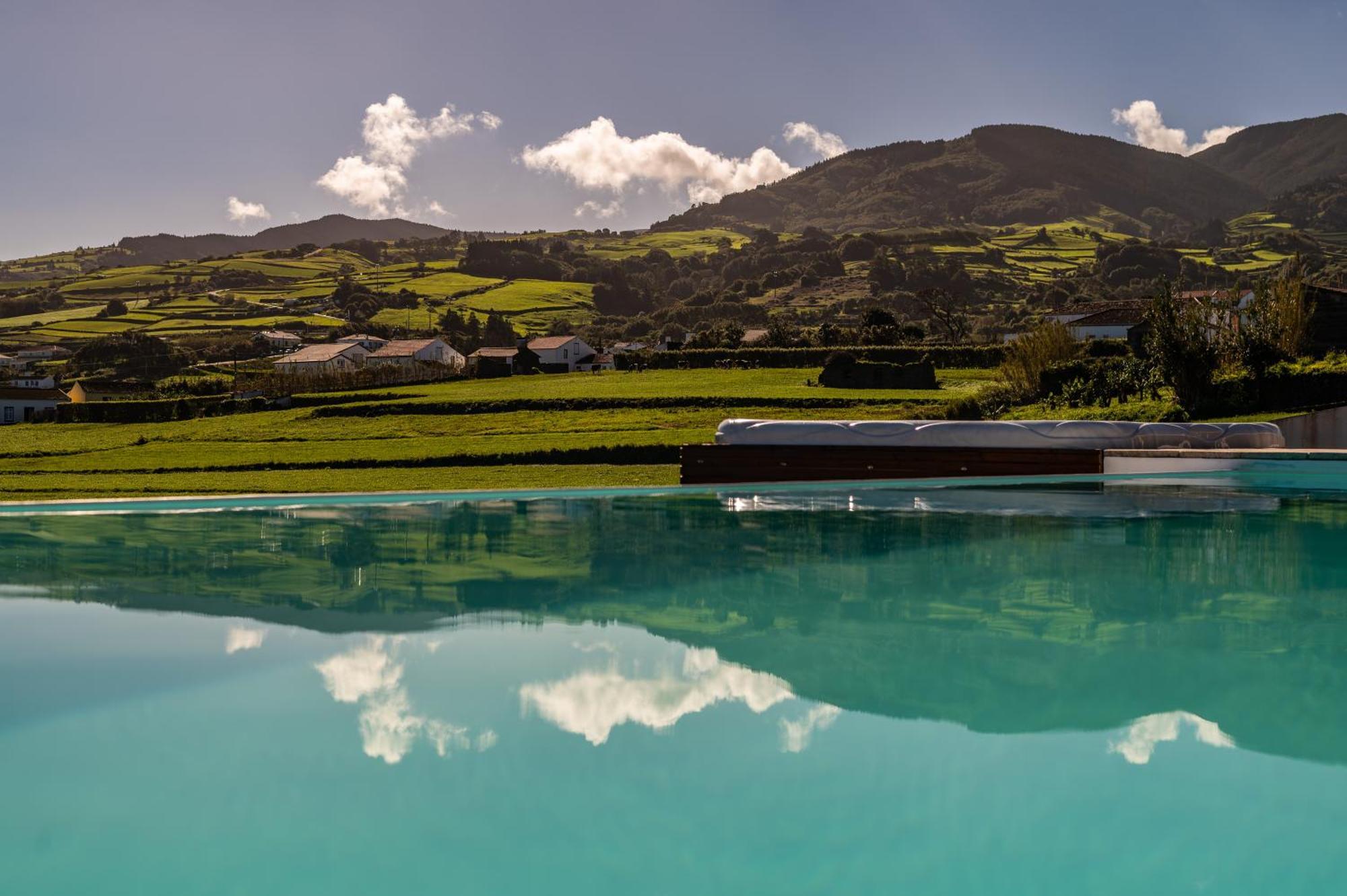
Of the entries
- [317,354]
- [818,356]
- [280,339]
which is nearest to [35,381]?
[317,354]

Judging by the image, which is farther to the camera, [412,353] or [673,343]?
[412,353]

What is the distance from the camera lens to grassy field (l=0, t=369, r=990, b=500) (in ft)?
80.1

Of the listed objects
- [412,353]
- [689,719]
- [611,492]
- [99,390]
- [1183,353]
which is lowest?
[689,719]

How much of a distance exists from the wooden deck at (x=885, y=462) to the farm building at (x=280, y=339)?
328 ft

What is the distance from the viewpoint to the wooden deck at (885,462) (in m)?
18.4

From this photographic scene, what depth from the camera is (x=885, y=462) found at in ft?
61.3

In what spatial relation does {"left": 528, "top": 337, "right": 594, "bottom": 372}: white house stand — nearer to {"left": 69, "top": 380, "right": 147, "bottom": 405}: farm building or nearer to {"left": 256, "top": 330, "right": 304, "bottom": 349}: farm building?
{"left": 256, "top": 330, "right": 304, "bottom": 349}: farm building

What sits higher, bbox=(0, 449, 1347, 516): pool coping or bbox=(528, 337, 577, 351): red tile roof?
Result: bbox=(528, 337, 577, 351): red tile roof

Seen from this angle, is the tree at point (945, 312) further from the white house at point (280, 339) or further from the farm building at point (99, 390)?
the white house at point (280, 339)

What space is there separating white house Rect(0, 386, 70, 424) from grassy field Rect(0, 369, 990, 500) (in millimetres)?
23461

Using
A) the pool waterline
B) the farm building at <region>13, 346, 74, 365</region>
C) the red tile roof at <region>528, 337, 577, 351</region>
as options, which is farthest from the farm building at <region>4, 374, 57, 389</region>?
the pool waterline

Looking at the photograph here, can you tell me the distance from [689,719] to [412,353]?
85.4 m

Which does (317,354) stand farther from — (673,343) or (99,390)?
(673,343)

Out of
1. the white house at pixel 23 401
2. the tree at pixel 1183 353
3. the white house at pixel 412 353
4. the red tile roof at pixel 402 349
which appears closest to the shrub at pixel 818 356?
the tree at pixel 1183 353
